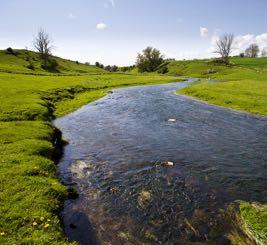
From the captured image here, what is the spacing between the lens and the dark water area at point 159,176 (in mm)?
13578

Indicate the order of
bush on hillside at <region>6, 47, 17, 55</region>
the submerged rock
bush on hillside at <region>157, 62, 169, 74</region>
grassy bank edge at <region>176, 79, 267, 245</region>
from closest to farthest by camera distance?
grassy bank edge at <region>176, 79, 267, 245</region>, the submerged rock, bush on hillside at <region>6, 47, 17, 55</region>, bush on hillside at <region>157, 62, 169, 74</region>

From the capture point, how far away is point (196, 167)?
20750 millimetres

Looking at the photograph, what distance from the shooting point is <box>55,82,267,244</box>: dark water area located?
44.5ft

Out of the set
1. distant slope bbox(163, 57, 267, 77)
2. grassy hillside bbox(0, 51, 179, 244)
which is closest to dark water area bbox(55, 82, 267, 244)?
grassy hillside bbox(0, 51, 179, 244)

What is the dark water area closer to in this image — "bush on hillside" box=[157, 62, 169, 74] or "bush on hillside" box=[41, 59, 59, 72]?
"bush on hillside" box=[41, 59, 59, 72]

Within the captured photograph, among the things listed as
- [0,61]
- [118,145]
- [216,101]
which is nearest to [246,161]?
[118,145]

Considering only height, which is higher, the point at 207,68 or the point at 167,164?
the point at 207,68

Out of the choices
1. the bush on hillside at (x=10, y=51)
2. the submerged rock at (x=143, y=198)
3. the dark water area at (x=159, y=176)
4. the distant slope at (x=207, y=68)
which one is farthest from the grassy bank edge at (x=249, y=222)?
the bush on hillside at (x=10, y=51)

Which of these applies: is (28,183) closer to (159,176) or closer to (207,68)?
(159,176)

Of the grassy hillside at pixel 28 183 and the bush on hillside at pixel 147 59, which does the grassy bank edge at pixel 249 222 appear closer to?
the grassy hillside at pixel 28 183

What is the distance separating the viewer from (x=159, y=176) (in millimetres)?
19172

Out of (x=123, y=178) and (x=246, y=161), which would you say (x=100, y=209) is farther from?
(x=246, y=161)

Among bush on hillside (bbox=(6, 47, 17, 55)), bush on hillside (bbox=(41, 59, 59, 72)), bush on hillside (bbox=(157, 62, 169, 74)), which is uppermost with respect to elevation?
bush on hillside (bbox=(6, 47, 17, 55))

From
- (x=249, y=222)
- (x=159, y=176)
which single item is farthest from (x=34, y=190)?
(x=249, y=222)
